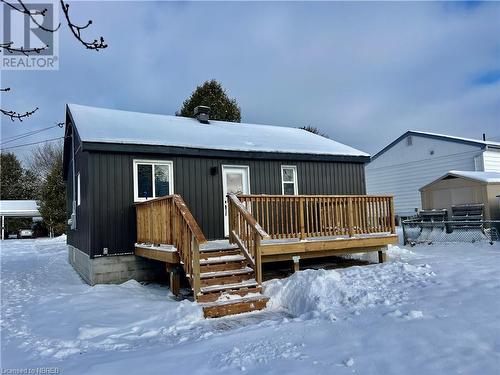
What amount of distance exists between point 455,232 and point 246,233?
885cm

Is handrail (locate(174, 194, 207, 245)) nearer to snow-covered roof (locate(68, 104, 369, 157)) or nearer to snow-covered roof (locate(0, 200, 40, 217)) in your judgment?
snow-covered roof (locate(68, 104, 369, 157))

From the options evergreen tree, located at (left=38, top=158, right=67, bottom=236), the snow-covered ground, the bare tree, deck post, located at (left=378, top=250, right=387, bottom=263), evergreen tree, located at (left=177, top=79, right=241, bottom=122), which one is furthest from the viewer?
evergreen tree, located at (left=38, top=158, right=67, bottom=236)

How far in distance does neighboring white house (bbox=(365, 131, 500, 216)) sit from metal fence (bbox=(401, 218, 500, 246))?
655 cm

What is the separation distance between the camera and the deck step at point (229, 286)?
653cm

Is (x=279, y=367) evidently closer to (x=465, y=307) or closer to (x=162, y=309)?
(x=465, y=307)

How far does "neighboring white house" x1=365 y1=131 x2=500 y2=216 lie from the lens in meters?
18.7

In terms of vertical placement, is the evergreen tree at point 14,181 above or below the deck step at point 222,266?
above

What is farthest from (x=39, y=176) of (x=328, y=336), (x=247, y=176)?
(x=328, y=336)

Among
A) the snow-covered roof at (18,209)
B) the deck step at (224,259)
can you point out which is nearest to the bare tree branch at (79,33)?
the deck step at (224,259)

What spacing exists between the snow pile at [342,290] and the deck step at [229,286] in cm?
31

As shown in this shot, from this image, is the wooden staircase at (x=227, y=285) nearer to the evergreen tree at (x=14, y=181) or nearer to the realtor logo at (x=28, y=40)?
the realtor logo at (x=28, y=40)

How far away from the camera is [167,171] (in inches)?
382

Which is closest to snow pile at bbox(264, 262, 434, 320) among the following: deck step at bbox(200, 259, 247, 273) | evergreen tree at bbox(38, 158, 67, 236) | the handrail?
deck step at bbox(200, 259, 247, 273)

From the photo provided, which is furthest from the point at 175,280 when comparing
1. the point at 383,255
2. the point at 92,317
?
the point at 383,255
